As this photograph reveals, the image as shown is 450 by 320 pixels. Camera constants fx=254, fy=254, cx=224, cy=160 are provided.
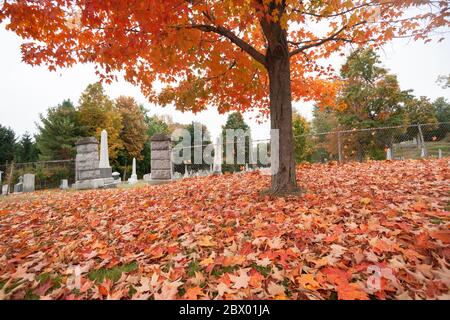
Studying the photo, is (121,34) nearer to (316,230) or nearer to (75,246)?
(75,246)

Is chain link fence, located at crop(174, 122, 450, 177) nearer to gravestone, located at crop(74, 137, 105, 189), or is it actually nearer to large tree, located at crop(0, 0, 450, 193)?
gravestone, located at crop(74, 137, 105, 189)

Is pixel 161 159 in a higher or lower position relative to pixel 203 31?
lower

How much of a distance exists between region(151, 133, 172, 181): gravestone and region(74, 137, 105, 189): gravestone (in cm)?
309

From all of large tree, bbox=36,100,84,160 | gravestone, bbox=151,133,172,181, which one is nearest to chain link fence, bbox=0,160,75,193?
large tree, bbox=36,100,84,160

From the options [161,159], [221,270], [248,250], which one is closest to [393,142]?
[161,159]

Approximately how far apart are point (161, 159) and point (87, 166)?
148 inches

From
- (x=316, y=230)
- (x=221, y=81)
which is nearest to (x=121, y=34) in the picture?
(x=221, y=81)

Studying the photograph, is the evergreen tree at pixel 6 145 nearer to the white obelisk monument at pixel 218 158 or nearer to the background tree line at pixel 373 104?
the white obelisk monument at pixel 218 158

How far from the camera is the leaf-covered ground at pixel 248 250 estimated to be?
226 cm

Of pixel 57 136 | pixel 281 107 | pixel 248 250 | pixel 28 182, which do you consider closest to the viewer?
pixel 248 250

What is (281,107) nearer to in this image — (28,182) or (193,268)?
(193,268)

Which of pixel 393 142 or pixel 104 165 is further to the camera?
pixel 393 142

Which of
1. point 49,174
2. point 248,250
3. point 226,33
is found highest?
point 226,33

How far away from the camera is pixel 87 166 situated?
1200 centimetres
